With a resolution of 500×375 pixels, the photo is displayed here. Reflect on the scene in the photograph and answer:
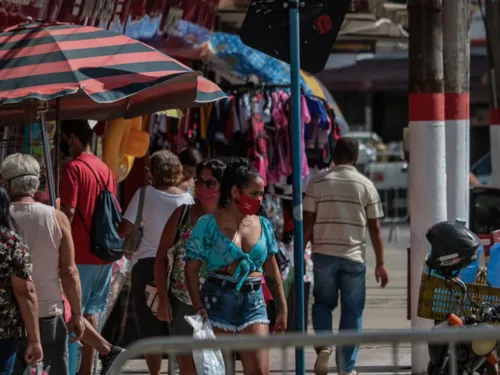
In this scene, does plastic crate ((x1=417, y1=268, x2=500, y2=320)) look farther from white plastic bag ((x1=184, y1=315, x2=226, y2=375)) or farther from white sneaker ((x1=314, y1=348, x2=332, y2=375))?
white plastic bag ((x1=184, y1=315, x2=226, y2=375))

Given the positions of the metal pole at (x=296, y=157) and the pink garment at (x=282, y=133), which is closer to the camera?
the metal pole at (x=296, y=157)

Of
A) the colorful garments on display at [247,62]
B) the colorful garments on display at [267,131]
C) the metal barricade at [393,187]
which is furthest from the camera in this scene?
the metal barricade at [393,187]

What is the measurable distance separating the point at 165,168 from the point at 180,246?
3.07 ft

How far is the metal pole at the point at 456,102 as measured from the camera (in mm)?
9750

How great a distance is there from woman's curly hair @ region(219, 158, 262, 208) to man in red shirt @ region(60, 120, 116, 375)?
1.80 meters

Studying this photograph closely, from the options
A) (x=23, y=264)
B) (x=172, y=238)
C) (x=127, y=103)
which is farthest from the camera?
(x=127, y=103)

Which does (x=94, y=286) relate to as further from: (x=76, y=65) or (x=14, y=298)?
(x=14, y=298)

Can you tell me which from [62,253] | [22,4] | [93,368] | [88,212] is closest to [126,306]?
[93,368]

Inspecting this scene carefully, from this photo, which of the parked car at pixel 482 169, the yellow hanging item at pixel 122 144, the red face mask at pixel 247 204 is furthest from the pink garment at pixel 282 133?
the parked car at pixel 482 169

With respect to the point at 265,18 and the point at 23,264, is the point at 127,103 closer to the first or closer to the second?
the point at 265,18

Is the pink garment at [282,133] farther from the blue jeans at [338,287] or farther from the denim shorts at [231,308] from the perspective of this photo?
the denim shorts at [231,308]

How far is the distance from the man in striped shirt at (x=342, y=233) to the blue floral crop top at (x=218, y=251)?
2444mm

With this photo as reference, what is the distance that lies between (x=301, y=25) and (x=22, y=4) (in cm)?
319

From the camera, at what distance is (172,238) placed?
7.68m
